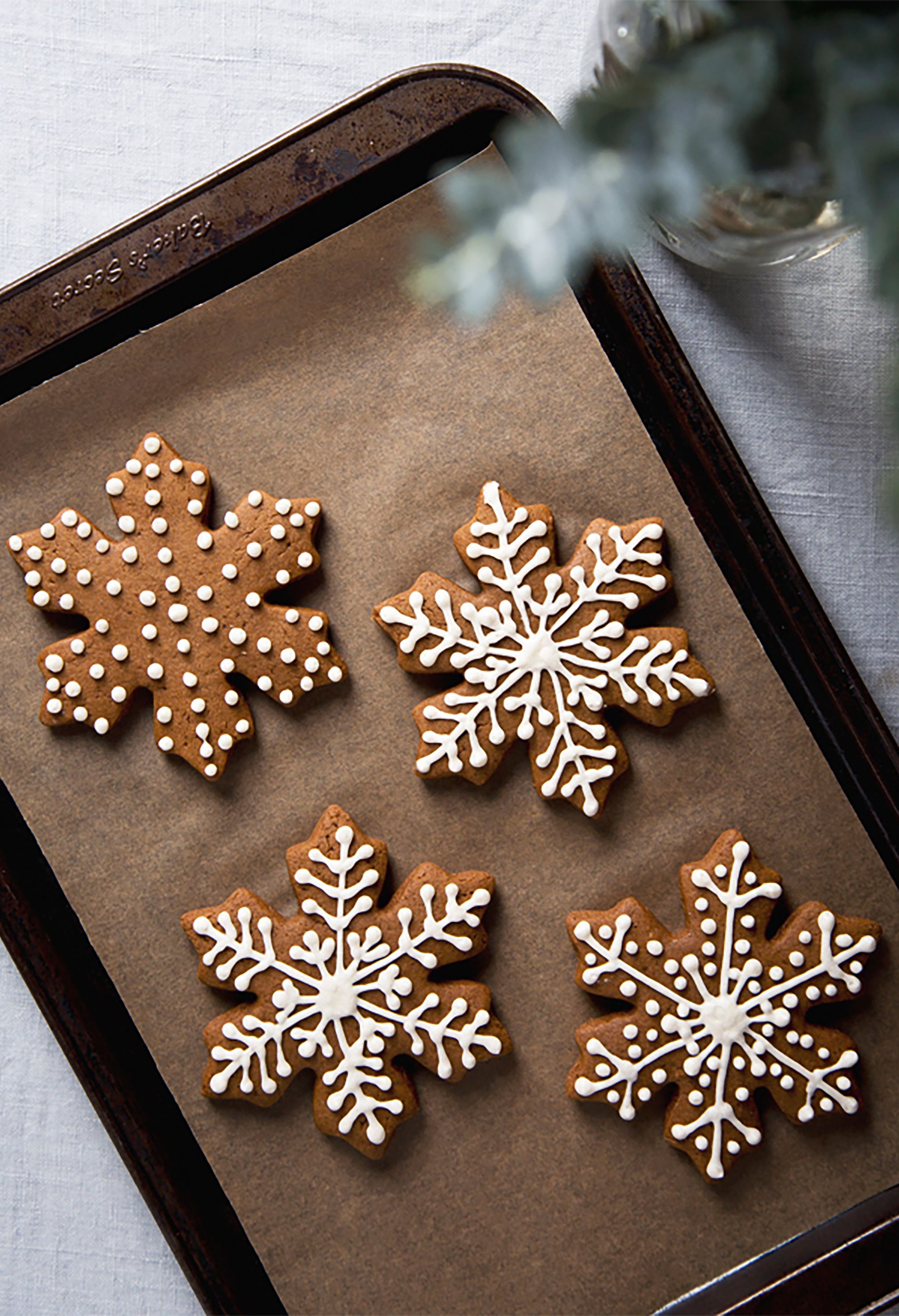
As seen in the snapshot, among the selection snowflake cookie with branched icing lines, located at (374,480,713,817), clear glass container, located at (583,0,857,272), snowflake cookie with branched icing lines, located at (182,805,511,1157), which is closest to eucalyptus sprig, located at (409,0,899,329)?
clear glass container, located at (583,0,857,272)

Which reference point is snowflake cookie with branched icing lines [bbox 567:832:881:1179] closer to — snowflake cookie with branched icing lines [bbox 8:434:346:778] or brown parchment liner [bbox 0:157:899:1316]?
brown parchment liner [bbox 0:157:899:1316]

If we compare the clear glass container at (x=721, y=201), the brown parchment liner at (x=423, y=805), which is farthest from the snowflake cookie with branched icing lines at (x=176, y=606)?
the clear glass container at (x=721, y=201)

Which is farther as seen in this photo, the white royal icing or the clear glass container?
the white royal icing

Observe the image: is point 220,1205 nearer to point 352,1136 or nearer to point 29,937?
point 352,1136

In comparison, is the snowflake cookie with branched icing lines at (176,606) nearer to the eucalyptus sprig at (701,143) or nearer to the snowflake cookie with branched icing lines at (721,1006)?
the snowflake cookie with branched icing lines at (721,1006)

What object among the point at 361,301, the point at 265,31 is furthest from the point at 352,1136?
the point at 265,31

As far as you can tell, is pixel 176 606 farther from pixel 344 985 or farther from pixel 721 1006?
pixel 721 1006

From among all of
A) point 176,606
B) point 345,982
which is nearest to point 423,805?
point 345,982
